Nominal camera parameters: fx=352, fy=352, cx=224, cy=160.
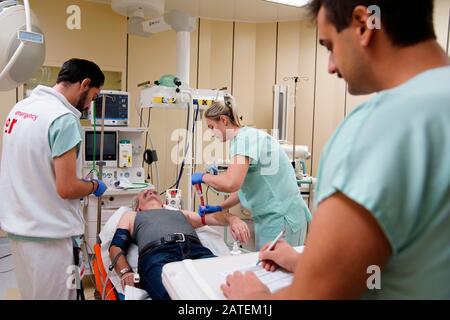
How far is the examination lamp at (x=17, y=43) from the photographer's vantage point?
152 centimetres

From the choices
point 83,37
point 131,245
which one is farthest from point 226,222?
point 83,37

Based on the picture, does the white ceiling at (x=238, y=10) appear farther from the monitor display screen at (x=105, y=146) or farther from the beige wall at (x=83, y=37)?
the monitor display screen at (x=105, y=146)

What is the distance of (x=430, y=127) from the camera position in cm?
53

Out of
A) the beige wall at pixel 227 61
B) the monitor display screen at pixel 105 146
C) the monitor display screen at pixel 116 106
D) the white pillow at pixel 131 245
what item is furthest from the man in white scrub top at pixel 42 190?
the beige wall at pixel 227 61

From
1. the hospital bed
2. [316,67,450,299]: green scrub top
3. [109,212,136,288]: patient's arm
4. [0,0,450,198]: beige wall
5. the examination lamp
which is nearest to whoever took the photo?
[316,67,450,299]: green scrub top

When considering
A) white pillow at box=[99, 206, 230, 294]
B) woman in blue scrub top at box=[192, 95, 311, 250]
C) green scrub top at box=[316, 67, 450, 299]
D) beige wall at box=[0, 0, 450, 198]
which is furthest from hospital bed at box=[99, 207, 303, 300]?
beige wall at box=[0, 0, 450, 198]

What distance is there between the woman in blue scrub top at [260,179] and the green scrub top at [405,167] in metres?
1.39

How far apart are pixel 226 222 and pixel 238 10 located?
3.22m

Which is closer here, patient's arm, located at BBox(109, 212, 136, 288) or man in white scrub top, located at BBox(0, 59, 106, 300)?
man in white scrub top, located at BBox(0, 59, 106, 300)

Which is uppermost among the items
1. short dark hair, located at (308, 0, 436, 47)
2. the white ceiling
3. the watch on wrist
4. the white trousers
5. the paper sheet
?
the white ceiling

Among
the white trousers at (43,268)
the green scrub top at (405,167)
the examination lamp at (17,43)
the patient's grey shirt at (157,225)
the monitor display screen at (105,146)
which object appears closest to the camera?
the green scrub top at (405,167)

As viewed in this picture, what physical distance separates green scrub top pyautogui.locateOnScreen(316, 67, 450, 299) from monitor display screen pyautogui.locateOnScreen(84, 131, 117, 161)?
293 cm

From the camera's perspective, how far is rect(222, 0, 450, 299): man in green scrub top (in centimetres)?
52

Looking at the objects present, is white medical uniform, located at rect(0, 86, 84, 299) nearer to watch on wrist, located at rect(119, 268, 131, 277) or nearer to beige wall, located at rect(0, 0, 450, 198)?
watch on wrist, located at rect(119, 268, 131, 277)
